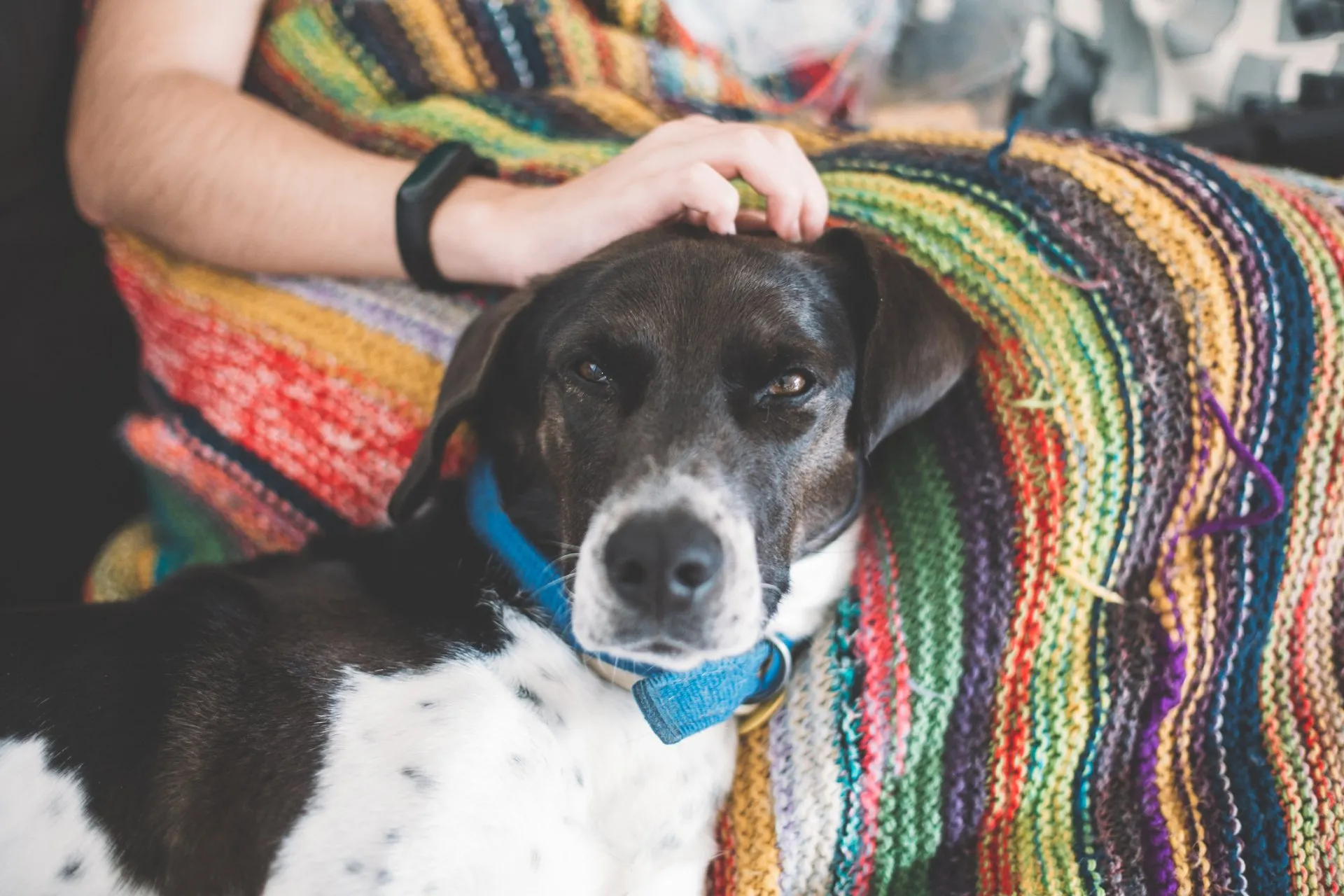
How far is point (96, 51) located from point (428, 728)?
4.82 ft

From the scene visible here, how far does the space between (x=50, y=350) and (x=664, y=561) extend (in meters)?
1.60

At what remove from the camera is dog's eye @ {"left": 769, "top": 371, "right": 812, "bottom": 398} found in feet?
4.26

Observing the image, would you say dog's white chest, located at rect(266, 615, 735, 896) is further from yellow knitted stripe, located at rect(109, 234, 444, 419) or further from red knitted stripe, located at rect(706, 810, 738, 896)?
Answer: yellow knitted stripe, located at rect(109, 234, 444, 419)

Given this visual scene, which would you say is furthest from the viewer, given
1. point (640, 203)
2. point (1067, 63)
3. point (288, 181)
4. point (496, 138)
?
point (1067, 63)

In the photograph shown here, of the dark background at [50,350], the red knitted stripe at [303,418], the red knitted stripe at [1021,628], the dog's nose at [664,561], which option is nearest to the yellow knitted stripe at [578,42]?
the red knitted stripe at [303,418]

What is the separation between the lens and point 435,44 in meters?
1.84

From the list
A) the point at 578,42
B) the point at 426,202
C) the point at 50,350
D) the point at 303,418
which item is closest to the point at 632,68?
the point at 578,42

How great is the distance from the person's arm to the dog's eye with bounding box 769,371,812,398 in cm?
28

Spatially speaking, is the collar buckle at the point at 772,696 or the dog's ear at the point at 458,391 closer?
the dog's ear at the point at 458,391

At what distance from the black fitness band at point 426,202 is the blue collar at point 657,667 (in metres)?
0.36

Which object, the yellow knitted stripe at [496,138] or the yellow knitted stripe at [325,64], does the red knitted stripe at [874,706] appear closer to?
the yellow knitted stripe at [496,138]

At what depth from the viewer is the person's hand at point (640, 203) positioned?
1.41 m

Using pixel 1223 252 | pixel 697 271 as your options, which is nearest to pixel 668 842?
pixel 697 271

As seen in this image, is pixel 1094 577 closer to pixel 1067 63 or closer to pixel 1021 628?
pixel 1021 628
